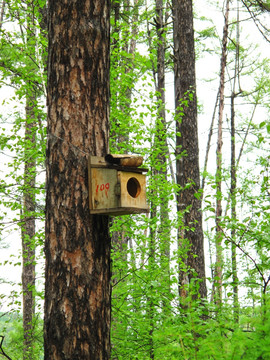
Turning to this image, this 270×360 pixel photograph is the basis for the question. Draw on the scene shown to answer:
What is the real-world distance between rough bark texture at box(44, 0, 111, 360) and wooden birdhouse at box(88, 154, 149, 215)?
65mm

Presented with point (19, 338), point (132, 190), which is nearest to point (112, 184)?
point (132, 190)

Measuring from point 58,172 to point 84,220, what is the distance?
420 mm

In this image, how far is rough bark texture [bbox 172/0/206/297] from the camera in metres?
8.25

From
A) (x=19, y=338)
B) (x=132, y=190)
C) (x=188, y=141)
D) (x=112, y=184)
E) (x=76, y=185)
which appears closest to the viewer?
(x=76, y=185)

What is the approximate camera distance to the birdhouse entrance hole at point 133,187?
3614mm

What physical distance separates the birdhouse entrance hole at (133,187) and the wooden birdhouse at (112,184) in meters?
0.02

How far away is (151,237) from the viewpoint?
5746mm

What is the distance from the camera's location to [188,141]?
8.63 meters

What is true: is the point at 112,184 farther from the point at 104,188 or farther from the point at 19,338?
the point at 19,338

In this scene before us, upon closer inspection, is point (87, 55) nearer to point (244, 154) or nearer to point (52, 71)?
point (52, 71)

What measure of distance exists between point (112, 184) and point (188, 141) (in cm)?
539

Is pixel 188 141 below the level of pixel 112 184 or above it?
above

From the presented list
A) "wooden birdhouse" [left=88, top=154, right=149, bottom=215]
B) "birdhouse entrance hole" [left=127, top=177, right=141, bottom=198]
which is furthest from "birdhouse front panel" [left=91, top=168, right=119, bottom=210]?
"birdhouse entrance hole" [left=127, top=177, right=141, bottom=198]

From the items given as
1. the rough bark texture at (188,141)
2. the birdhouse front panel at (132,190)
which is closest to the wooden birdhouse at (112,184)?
the birdhouse front panel at (132,190)
